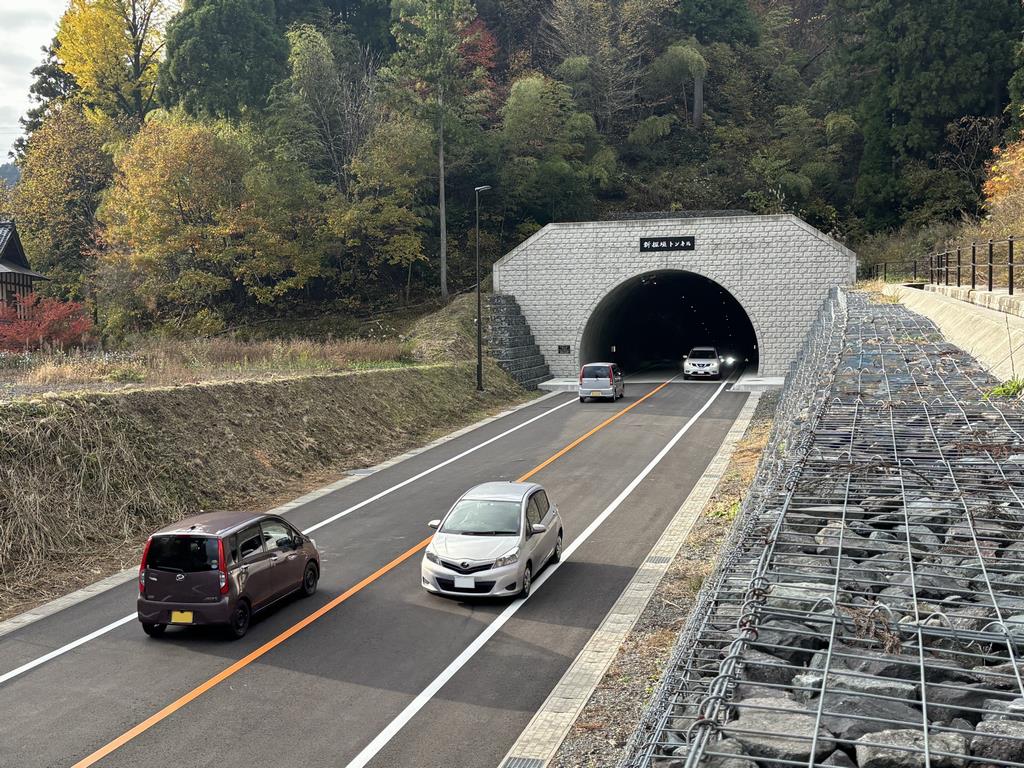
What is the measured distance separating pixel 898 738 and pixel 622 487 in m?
17.0

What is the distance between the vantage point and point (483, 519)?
14.1 metres

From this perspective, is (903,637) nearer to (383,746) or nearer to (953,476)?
(953,476)

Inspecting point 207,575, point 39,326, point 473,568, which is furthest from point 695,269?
point 207,575

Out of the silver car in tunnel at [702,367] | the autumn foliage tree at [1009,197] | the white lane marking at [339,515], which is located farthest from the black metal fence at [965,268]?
the white lane marking at [339,515]

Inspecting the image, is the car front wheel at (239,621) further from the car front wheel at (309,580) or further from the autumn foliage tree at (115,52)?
the autumn foliage tree at (115,52)

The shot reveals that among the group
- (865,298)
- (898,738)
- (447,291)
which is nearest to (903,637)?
(898,738)

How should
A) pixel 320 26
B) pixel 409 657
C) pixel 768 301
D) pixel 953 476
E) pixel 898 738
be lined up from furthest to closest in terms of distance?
pixel 320 26 < pixel 768 301 < pixel 409 657 < pixel 953 476 < pixel 898 738

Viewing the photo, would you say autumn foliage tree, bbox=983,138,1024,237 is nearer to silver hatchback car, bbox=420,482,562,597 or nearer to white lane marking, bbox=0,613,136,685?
silver hatchback car, bbox=420,482,562,597

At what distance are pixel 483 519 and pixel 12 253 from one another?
46604mm

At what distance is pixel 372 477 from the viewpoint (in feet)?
74.4

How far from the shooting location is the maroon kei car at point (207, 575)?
11.5 metres

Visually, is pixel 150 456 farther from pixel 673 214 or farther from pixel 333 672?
pixel 673 214

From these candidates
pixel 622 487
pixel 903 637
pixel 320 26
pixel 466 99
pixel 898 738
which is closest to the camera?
pixel 898 738

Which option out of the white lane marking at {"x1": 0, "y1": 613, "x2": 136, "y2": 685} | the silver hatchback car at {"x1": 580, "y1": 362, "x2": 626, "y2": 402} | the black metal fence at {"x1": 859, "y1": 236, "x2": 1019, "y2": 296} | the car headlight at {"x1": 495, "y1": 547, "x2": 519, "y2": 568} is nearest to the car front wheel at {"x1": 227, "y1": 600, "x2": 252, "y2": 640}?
the white lane marking at {"x1": 0, "y1": 613, "x2": 136, "y2": 685}
